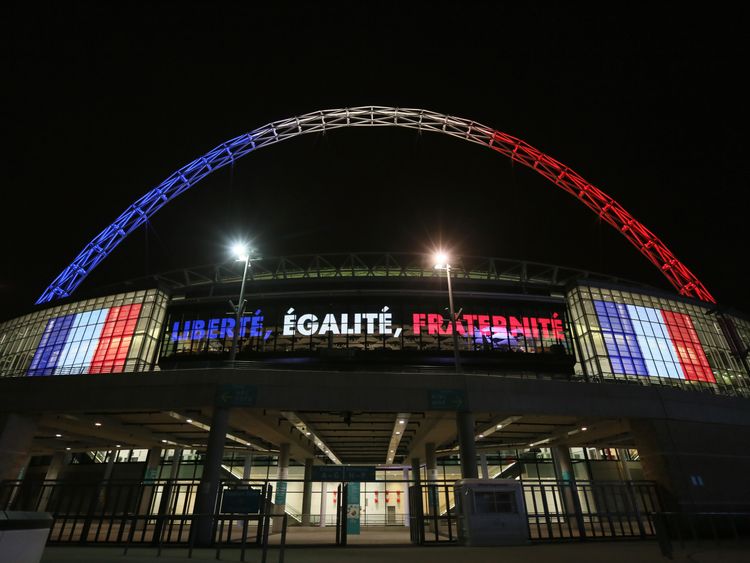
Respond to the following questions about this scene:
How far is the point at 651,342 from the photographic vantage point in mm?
38531

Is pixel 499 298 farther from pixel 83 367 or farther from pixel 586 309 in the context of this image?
pixel 83 367

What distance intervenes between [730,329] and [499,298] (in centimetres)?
2379

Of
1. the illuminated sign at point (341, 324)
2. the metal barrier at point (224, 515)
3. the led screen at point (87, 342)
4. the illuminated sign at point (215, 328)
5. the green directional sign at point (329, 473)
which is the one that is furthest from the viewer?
the illuminated sign at point (215, 328)

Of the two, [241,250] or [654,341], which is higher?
[241,250]

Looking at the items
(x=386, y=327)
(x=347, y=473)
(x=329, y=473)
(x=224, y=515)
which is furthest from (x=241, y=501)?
(x=386, y=327)

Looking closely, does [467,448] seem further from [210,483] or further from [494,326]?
[494,326]

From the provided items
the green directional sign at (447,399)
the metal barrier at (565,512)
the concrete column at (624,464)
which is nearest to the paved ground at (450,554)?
the metal barrier at (565,512)

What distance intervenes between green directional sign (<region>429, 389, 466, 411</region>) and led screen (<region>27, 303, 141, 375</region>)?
1257 inches

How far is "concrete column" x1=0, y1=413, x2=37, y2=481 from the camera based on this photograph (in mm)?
20953

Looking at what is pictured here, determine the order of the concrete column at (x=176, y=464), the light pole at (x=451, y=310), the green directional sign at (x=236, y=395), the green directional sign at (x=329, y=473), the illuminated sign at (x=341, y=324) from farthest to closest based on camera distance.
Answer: the illuminated sign at (x=341, y=324) → the concrete column at (x=176, y=464) → the light pole at (x=451, y=310) → the green directional sign at (x=236, y=395) → the green directional sign at (x=329, y=473)

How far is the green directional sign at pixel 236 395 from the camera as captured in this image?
65.0 feet

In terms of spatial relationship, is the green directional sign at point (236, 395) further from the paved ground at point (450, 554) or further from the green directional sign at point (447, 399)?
the green directional sign at point (447, 399)

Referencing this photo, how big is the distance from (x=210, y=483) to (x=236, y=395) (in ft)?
13.0

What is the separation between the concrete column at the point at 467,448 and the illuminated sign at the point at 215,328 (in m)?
25.6
